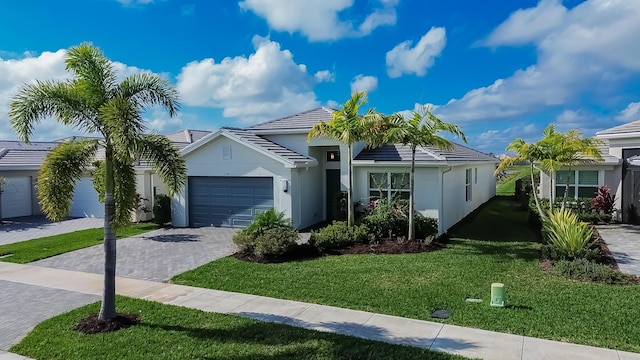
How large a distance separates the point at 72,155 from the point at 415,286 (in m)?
7.53

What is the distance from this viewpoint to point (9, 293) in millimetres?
9578

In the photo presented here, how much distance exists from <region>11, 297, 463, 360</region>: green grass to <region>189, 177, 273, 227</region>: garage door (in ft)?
33.7

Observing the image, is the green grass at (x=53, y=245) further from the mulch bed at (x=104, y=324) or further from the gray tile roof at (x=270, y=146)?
the gray tile roof at (x=270, y=146)

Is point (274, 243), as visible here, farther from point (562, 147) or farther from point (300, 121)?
point (562, 147)

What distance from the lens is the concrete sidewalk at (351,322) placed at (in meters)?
6.21

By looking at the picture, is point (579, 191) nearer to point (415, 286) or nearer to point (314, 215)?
point (314, 215)

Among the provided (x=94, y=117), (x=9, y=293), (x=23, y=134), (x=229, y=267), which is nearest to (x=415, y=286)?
(x=229, y=267)

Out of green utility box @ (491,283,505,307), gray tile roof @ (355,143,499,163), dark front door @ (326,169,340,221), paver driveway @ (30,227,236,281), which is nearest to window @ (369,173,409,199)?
gray tile roof @ (355,143,499,163)

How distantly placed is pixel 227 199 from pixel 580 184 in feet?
52.4

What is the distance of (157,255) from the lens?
13523mm

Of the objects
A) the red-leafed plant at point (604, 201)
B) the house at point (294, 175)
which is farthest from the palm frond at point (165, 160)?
the red-leafed plant at point (604, 201)

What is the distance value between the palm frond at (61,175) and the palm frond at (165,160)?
1.11m

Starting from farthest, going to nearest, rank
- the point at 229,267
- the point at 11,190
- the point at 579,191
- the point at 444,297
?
1. the point at 11,190
2. the point at 579,191
3. the point at 229,267
4. the point at 444,297

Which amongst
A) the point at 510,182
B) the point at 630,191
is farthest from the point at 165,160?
the point at 510,182
